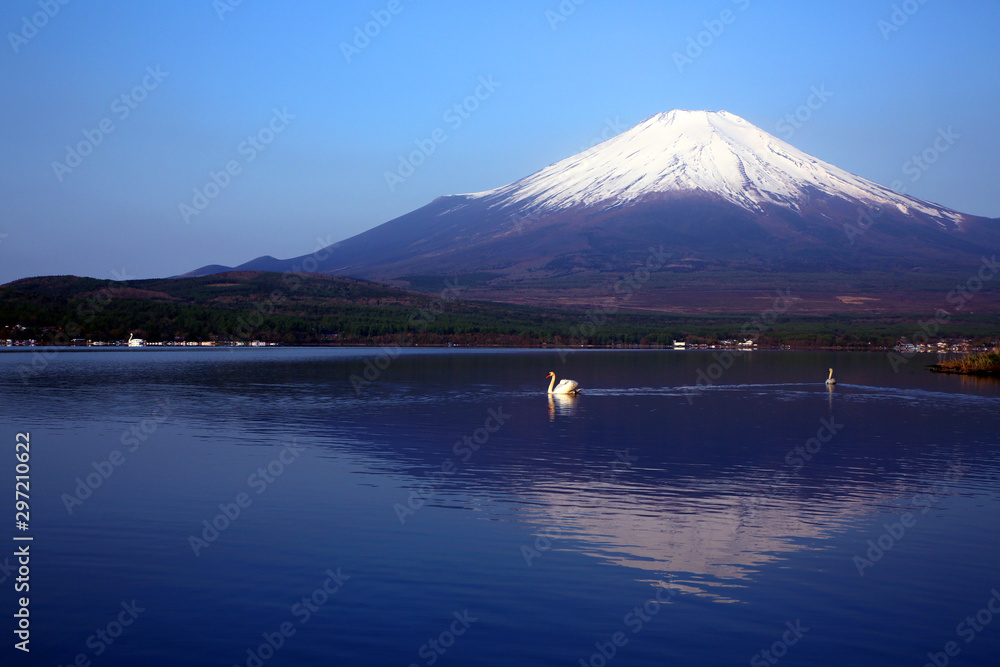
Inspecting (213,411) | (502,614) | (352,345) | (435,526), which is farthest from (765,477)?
(352,345)

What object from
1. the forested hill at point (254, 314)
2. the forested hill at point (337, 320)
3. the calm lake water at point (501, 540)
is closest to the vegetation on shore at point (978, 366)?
the calm lake water at point (501, 540)

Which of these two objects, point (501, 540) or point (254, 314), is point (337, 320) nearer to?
point (254, 314)

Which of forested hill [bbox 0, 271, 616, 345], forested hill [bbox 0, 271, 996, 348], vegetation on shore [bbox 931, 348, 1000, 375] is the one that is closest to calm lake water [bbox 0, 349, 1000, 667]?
vegetation on shore [bbox 931, 348, 1000, 375]

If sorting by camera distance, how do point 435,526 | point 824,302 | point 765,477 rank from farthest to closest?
1. point 824,302
2. point 765,477
3. point 435,526

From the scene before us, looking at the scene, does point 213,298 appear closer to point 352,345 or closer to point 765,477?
point 352,345

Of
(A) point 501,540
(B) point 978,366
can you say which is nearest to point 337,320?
(B) point 978,366

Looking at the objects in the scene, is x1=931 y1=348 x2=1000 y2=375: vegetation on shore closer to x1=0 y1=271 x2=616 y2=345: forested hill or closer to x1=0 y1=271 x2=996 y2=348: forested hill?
x1=0 y1=271 x2=996 y2=348: forested hill

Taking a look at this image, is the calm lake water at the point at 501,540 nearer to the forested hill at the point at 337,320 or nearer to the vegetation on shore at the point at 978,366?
the vegetation on shore at the point at 978,366
